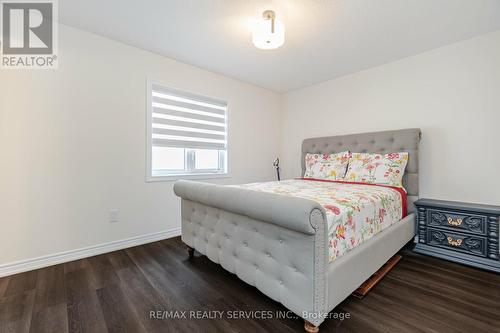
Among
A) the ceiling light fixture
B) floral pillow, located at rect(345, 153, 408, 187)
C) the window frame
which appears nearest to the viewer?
the ceiling light fixture

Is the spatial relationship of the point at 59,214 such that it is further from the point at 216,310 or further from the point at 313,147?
the point at 313,147

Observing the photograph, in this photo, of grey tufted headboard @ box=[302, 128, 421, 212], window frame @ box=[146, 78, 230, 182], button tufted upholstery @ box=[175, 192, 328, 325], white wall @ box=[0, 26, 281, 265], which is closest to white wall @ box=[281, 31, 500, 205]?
grey tufted headboard @ box=[302, 128, 421, 212]

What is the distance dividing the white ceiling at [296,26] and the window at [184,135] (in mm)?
555

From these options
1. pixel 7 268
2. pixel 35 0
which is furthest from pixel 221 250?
pixel 35 0

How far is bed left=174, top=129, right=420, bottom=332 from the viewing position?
47.0 inches

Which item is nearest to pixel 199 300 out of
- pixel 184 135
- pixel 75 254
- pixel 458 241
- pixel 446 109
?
pixel 75 254

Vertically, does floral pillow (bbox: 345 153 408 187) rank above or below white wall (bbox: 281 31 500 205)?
below

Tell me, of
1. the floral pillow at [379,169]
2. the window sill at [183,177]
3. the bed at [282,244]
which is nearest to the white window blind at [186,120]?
the window sill at [183,177]

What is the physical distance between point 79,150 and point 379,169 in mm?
3304

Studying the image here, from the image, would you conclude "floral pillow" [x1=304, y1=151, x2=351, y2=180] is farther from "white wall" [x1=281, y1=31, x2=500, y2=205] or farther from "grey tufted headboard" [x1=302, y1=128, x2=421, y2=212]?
"white wall" [x1=281, y1=31, x2=500, y2=205]

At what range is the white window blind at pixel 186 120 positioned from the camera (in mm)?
2807

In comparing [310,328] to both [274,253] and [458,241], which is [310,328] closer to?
[274,253]

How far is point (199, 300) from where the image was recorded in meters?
1.57

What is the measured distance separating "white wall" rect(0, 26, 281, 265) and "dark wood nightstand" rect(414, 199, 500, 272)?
2.89m
